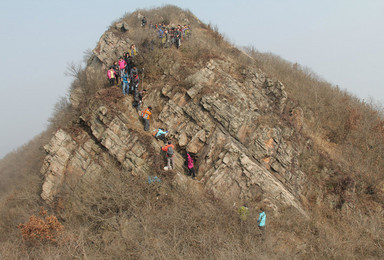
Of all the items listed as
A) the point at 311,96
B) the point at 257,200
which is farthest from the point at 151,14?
the point at 257,200

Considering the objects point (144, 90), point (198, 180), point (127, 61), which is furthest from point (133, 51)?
point (198, 180)

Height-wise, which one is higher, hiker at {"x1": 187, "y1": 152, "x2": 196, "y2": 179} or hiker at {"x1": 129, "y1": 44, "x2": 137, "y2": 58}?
hiker at {"x1": 129, "y1": 44, "x2": 137, "y2": 58}

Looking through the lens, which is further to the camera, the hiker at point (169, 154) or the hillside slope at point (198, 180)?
the hiker at point (169, 154)

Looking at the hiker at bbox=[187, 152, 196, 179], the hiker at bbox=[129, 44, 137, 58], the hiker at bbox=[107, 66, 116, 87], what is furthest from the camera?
the hiker at bbox=[129, 44, 137, 58]

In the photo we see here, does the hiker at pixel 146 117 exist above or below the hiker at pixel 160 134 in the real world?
above

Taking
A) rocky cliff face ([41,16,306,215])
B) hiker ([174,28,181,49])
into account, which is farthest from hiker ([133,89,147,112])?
hiker ([174,28,181,49])

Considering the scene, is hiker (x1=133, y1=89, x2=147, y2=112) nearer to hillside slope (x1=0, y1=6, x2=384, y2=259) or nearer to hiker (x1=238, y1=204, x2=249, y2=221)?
hillside slope (x1=0, y1=6, x2=384, y2=259)

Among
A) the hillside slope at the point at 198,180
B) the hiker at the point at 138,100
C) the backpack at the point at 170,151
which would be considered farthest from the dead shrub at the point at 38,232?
the hiker at the point at 138,100

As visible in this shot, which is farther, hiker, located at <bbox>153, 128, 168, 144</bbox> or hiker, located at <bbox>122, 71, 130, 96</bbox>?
hiker, located at <bbox>122, 71, 130, 96</bbox>

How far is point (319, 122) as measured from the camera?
62.4 ft

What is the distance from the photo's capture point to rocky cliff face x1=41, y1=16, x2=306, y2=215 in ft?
40.0

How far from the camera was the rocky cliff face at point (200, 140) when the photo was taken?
12.2 m

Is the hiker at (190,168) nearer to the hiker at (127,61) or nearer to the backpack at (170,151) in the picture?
the backpack at (170,151)

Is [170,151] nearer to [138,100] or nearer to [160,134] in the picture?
[160,134]
